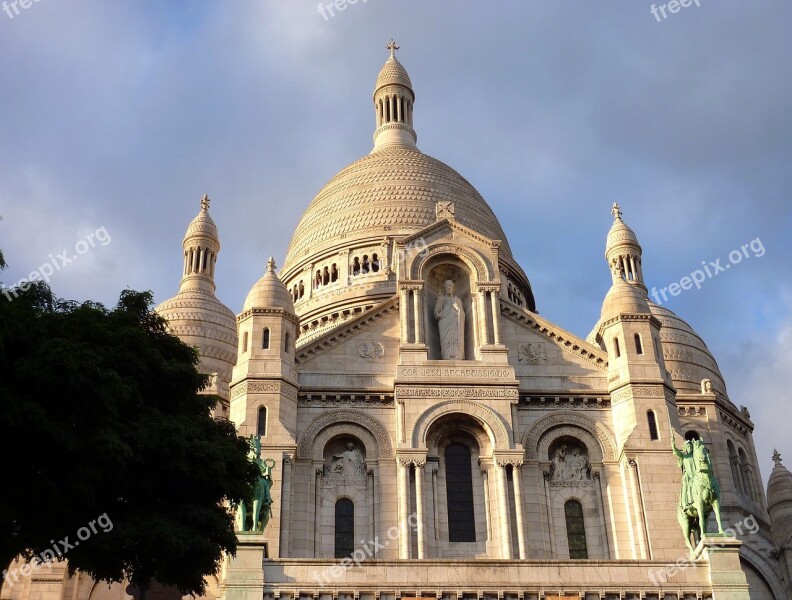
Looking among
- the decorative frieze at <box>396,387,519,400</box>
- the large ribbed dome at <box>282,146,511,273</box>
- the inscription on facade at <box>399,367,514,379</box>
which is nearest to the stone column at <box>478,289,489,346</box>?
the inscription on facade at <box>399,367,514,379</box>

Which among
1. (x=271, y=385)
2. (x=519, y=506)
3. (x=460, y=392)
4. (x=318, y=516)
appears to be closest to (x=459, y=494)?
(x=519, y=506)

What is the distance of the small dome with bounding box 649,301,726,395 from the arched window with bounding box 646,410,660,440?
1422 centimetres

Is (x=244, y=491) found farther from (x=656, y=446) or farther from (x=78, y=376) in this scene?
(x=656, y=446)

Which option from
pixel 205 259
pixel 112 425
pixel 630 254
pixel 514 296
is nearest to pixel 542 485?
pixel 112 425

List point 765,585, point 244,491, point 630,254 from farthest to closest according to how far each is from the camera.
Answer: point 630,254 < point 765,585 < point 244,491

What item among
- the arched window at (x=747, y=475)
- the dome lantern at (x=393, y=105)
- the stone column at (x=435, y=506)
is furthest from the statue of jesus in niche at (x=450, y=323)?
the dome lantern at (x=393, y=105)

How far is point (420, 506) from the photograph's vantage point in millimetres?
36469

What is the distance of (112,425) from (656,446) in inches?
781

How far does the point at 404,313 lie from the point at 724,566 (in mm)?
15628

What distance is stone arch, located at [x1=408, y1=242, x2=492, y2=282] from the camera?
4197 centimetres

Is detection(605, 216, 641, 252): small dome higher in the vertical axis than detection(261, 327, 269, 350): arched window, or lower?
higher

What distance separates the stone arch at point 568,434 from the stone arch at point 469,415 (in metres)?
1.12

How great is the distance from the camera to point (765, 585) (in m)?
47.9

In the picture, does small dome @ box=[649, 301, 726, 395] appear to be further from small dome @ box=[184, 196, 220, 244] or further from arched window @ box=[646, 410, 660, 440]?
small dome @ box=[184, 196, 220, 244]
